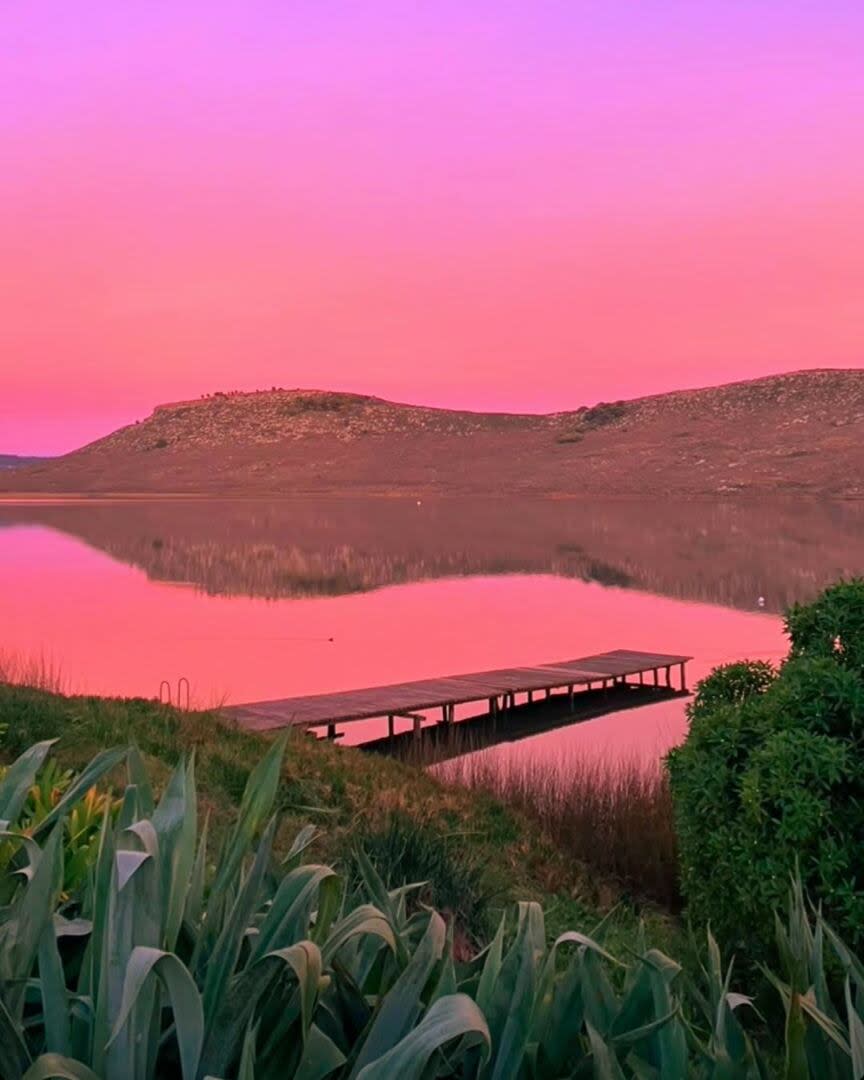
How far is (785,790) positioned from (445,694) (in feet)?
43.6

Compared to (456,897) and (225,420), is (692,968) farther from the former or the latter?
(225,420)

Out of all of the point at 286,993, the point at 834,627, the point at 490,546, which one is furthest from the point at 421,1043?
the point at 490,546

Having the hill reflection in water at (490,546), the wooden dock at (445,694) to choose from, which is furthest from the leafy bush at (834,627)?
the hill reflection in water at (490,546)

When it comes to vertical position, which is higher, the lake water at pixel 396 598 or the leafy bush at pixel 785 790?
the leafy bush at pixel 785 790

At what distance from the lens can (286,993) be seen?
2.57m

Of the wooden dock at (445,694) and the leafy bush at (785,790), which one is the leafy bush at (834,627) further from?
the wooden dock at (445,694)

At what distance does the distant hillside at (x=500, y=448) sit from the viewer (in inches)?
4503

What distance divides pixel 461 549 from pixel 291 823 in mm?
43639

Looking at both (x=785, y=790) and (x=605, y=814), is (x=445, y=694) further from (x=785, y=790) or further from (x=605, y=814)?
(x=785, y=790)

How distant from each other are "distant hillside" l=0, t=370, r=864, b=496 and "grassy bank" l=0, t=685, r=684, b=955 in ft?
300

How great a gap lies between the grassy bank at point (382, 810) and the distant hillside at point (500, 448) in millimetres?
91519

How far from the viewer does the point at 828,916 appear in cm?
633

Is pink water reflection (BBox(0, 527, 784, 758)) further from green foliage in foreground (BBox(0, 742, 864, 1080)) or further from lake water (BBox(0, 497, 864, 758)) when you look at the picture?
green foliage in foreground (BBox(0, 742, 864, 1080))

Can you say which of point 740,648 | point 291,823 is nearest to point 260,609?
point 740,648
